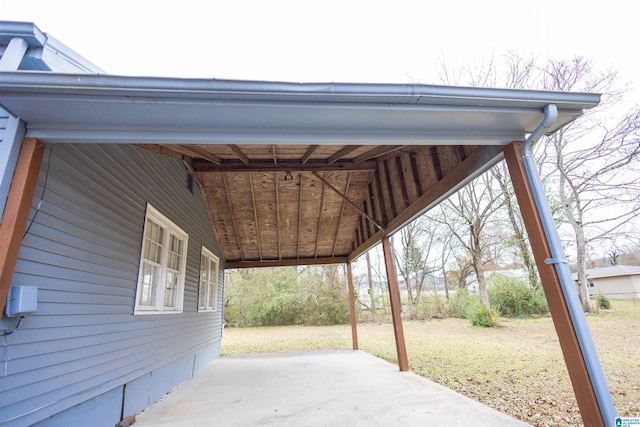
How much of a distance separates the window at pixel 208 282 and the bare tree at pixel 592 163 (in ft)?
39.7

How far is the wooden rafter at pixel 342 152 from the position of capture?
4.71 m

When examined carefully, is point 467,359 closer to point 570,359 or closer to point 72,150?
point 570,359

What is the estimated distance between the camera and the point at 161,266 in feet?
14.2

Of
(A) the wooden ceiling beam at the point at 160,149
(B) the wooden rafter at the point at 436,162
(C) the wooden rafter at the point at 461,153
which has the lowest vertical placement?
(C) the wooden rafter at the point at 461,153

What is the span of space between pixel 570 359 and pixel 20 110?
391cm

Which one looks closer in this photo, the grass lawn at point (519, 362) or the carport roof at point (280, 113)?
the carport roof at point (280, 113)

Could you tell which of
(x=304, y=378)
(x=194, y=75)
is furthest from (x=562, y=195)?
(x=194, y=75)

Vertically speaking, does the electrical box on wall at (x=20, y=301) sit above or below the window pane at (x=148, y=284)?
below

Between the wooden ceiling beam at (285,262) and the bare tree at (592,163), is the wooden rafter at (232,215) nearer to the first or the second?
the wooden ceiling beam at (285,262)

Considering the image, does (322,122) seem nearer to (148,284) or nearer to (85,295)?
(85,295)

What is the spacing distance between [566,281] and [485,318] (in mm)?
10898

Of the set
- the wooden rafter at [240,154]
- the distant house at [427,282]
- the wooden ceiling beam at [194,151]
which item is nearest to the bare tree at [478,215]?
the distant house at [427,282]

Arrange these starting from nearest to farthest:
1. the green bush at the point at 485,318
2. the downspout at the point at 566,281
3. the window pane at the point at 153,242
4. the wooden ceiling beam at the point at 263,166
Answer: the downspout at the point at 566,281 < the window pane at the point at 153,242 < the wooden ceiling beam at the point at 263,166 < the green bush at the point at 485,318

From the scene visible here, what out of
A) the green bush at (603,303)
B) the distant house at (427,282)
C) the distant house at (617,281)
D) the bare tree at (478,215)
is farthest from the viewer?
the distant house at (617,281)
